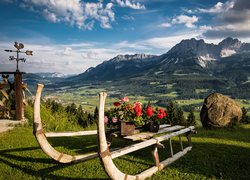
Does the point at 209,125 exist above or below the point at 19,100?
below

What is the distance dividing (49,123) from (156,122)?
912 cm

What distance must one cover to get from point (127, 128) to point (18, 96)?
11521 mm

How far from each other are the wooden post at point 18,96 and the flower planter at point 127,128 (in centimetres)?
1126

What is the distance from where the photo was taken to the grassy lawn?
8656 millimetres

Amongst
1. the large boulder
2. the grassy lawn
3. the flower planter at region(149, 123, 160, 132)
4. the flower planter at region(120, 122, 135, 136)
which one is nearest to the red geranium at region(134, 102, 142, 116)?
the flower planter at region(120, 122, 135, 136)

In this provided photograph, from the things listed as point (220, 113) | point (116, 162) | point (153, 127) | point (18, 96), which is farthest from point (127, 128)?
point (220, 113)

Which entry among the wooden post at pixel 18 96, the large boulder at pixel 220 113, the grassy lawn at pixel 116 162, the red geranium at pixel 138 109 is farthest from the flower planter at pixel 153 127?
the large boulder at pixel 220 113

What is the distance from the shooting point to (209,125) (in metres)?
21.5

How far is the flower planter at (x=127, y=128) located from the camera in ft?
30.1

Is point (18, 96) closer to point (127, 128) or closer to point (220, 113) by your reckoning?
point (127, 128)

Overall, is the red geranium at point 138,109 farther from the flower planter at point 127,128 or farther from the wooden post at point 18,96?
the wooden post at point 18,96

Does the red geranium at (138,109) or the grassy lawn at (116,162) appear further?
the red geranium at (138,109)

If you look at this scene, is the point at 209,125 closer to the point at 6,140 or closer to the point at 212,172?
the point at 212,172

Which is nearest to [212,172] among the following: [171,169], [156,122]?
[171,169]
